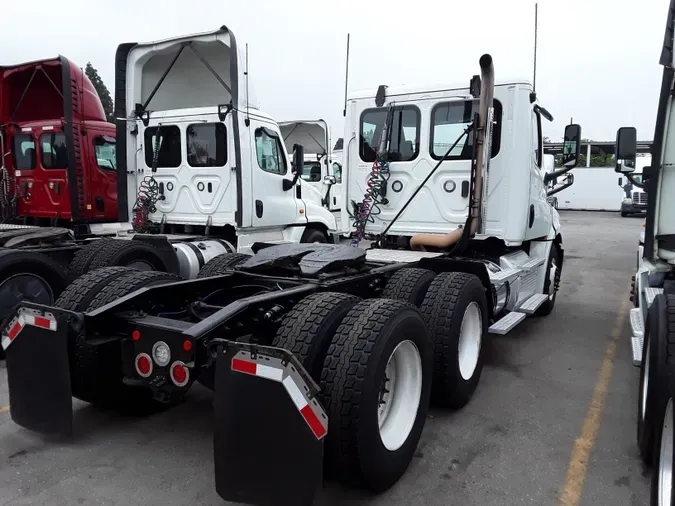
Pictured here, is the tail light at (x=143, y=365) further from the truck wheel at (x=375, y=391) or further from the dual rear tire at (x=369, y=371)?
the truck wheel at (x=375, y=391)

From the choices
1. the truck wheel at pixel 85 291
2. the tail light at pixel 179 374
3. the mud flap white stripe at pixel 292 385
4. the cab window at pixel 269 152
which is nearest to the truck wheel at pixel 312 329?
the mud flap white stripe at pixel 292 385

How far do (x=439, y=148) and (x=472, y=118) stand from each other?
0.47 metres

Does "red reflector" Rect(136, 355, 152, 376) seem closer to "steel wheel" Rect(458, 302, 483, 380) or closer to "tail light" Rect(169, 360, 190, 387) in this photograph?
"tail light" Rect(169, 360, 190, 387)

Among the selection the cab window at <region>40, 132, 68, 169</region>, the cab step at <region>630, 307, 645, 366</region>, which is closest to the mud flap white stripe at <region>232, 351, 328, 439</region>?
the cab step at <region>630, 307, 645, 366</region>

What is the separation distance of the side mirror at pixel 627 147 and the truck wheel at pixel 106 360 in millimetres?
4084

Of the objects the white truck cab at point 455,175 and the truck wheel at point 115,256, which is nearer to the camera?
the white truck cab at point 455,175

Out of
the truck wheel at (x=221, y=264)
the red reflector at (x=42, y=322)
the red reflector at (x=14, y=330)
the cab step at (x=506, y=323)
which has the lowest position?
the cab step at (x=506, y=323)

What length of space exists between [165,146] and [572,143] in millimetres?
5557

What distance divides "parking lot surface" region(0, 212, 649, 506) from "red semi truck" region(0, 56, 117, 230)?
3880 millimetres

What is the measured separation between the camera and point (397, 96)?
243 inches

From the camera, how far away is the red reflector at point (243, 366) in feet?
8.32

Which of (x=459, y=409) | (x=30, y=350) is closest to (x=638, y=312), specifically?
(x=459, y=409)

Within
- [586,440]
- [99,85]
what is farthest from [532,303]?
[99,85]

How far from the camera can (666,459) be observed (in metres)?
2.62
